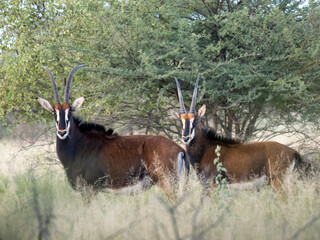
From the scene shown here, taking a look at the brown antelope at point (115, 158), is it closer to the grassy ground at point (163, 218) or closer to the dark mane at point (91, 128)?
the dark mane at point (91, 128)

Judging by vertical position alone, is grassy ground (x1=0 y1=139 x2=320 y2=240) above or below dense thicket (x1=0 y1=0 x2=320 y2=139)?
below

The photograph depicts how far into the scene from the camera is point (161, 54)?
30.5ft

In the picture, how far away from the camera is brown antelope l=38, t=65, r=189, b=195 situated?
688 centimetres

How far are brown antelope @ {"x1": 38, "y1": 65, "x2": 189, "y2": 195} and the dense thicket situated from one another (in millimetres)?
1842

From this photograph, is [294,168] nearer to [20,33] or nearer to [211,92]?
[211,92]

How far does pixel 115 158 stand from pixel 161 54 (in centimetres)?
293

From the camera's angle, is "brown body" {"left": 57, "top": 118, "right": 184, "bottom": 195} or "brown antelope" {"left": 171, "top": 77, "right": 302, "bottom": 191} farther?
"brown antelope" {"left": 171, "top": 77, "right": 302, "bottom": 191}

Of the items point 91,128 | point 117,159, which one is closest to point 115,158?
point 117,159

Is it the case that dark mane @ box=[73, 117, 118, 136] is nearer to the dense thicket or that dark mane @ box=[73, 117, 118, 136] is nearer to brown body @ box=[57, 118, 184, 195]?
brown body @ box=[57, 118, 184, 195]

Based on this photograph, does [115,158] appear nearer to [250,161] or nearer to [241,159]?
[241,159]

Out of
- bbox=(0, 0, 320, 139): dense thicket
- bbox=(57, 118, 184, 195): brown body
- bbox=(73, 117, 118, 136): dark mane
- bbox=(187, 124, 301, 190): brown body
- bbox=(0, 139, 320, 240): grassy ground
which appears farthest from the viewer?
bbox=(0, 0, 320, 139): dense thicket

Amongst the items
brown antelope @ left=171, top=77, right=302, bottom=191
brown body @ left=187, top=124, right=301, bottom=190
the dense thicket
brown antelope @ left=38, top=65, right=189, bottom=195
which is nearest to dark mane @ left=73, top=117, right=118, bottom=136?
brown antelope @ left=38, top=65, right=189, bottom=195

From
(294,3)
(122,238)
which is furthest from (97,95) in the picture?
(122,238)

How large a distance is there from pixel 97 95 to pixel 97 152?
2520 mm
